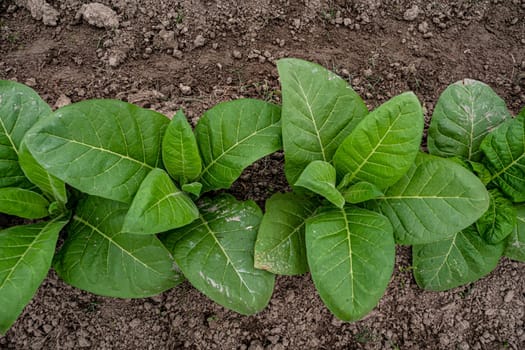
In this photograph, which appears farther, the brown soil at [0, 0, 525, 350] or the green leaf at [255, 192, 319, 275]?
the brown soil at [0, 0, 525, 350]

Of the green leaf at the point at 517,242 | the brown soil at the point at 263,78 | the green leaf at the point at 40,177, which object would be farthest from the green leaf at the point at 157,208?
the green leaf at the point at 517,242

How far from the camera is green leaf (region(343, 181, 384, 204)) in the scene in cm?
269

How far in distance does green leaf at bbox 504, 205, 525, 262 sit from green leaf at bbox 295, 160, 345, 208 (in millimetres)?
1224

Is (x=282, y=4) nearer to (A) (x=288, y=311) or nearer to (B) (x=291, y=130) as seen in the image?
(B) (x=291, y=130)

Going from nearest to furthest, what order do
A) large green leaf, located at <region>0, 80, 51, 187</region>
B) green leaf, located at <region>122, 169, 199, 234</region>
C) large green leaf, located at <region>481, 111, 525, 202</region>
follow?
green leaf, located at <region>122, 169, 199, 234</region> < large green leaf, located at <region>0, 80, 51, 187</region> < large green leaf, located at <region>481, 111, 525, 202</region>

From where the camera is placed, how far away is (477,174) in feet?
10.1

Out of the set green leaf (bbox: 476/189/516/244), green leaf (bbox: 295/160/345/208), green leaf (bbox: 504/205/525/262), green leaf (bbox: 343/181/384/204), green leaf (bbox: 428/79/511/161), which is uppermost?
green leaf (bbox: 428/79/511/161)

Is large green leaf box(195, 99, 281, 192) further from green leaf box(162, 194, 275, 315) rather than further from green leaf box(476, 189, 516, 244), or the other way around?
green leaf box(476, 189, 516, 244)

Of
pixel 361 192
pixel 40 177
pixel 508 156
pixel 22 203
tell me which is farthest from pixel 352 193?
pixel 22 203

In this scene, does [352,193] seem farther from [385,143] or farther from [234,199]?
[234,199]

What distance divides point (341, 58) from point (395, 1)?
0.65m

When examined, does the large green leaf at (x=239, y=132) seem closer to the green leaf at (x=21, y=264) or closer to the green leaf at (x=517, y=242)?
the green leaf at (x=21, y=264)

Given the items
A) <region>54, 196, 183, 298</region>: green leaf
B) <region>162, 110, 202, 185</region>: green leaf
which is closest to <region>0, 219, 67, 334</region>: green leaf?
<region>54, 196, 183, 298</region>: green leaf

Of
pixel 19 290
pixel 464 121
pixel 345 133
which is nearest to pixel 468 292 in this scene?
pixel 464 121
